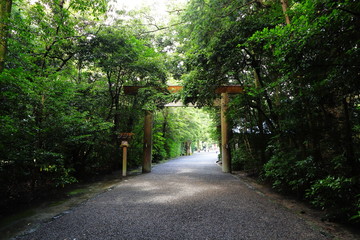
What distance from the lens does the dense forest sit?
2404 mm

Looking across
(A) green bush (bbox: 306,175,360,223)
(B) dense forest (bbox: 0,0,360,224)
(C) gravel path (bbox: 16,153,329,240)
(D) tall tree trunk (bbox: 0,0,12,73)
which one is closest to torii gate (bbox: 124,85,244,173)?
(B) dense forest (bbox: 0,0,360,224)

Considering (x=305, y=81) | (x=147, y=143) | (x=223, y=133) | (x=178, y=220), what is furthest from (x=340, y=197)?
(x=147, y=143)

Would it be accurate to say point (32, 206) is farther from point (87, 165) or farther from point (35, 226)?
point (87, 165)

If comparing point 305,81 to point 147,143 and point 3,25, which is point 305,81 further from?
point 147,143

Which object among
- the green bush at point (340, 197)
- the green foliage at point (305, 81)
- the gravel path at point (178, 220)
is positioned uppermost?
the green foliage at point (305, 81)

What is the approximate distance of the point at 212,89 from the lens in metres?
5.77

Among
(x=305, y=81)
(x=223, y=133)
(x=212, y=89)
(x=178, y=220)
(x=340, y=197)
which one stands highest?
(x=212, y=89)

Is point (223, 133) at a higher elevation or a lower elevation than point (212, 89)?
lower

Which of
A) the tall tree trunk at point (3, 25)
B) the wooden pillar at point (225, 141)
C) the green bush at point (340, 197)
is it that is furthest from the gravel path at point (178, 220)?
the wooden pillar at point (225, 141)

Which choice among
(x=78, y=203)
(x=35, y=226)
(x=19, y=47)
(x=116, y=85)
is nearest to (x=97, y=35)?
(x=116, y=85)

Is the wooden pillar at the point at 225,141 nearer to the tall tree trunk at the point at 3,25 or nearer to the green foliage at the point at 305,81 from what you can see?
the green foliage at the point at 305,81

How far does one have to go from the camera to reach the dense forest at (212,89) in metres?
2.40

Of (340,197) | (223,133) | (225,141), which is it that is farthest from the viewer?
(223,133)

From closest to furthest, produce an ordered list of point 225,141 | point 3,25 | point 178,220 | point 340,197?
point 340,197 < point 178,220 < point 3,25 < point 225,141
